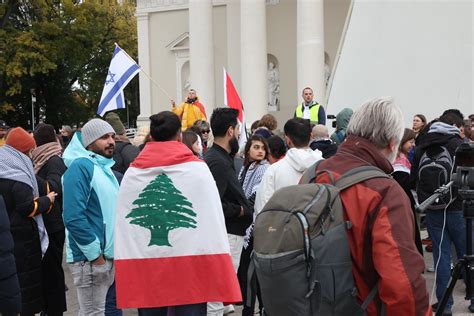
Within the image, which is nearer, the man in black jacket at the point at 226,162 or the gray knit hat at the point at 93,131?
the gray knit hat at the point at 93,131

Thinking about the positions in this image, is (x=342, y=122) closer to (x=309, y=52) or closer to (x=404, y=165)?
(x=404, y=165)

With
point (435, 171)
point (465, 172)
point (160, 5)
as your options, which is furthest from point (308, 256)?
point (160, 5)

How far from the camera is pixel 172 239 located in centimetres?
437

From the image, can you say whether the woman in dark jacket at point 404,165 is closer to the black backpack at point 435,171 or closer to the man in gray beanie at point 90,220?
the black backpack at point 435,171

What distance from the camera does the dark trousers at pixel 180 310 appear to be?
4.44 m

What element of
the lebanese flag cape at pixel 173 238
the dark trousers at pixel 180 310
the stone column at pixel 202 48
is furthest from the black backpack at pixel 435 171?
the stone column at pixel 202 48

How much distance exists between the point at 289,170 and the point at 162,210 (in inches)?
63.3

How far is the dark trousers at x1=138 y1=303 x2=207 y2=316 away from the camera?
14.6 ft

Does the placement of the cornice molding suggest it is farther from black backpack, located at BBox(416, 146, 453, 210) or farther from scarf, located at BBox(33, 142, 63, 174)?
black backpack, located at BBox(416, 146, 453, 210)

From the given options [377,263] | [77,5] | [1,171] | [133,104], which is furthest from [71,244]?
[133,104]

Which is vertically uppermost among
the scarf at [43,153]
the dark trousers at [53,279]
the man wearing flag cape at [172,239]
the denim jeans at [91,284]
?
the scarf at [43,153]

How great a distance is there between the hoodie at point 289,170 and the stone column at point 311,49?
64.0 feet

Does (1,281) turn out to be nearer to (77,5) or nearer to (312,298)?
(312,298)

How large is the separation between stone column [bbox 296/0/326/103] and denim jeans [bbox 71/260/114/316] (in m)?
20.3
